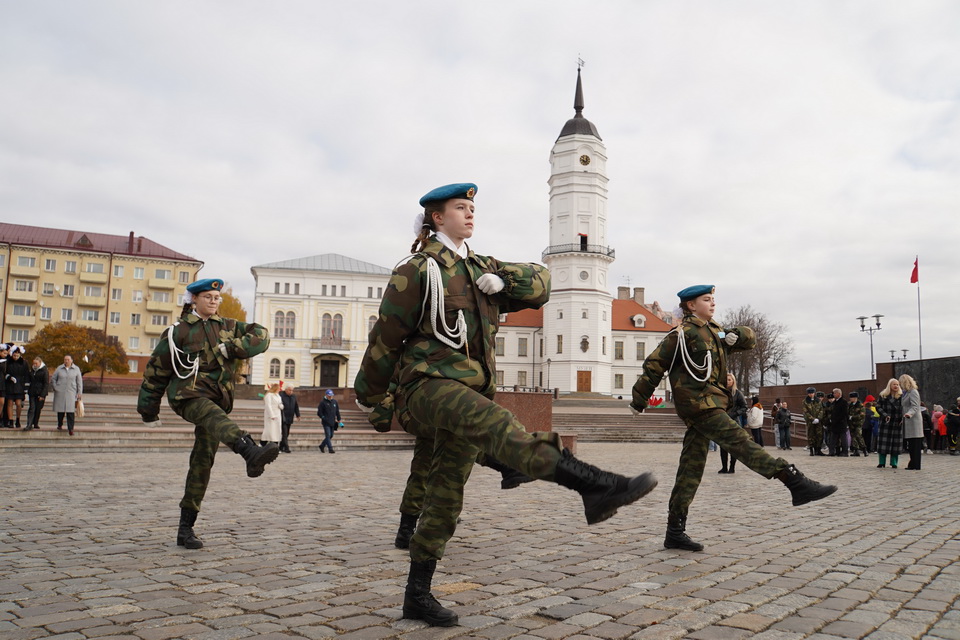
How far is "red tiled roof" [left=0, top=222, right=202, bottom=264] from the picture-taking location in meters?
88.7

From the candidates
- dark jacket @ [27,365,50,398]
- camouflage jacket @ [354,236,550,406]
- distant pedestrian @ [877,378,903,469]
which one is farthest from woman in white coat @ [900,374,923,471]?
dark jacket @ [27,365,50,398]

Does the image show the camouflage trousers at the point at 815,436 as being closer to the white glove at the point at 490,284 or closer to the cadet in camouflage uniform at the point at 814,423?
the cadet in camouflage uniform at the point at 814,423

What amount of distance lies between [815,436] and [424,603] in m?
21.8

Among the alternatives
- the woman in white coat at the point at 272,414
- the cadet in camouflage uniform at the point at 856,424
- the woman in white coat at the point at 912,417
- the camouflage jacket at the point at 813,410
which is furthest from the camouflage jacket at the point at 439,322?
the camouflage jacket at the point at 813,410

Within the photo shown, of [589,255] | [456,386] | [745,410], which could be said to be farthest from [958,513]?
[589,255]

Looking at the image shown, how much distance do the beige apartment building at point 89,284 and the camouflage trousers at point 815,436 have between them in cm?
7813

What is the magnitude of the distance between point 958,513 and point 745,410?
38.5 feet

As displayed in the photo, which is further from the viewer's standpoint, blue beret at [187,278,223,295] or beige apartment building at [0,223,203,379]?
beige apartment building at [0,223,203,379]

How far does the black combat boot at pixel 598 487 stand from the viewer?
3.08m

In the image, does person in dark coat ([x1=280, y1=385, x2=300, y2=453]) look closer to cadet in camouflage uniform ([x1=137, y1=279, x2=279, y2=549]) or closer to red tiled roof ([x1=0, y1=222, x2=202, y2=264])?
cadet in camouflage uniform ([x1=137, y1=279, x2=279, y2=549])

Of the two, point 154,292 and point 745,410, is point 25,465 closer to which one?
point 745,410

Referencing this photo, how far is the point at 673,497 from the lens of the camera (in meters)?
5.85

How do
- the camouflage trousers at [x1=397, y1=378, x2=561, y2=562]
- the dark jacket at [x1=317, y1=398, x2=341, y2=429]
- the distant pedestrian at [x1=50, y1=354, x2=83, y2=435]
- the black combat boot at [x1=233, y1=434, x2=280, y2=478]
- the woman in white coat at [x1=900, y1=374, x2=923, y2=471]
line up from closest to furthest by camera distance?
1. the camouflage trousers at [x1=397, y1=378, x2=561, y2=562]
2. the black combat boot at [x1=233, y1=434, x2=280, y2=478]
3. the woman in white coat at [x1=900, y1=374, x2=923, y2=471]
4. the distant pedestrian at [x1=50, y1=354, x2=83, y2=435]
5. the dark jacket at [x1=317, y1=398, x2=341, y2=429]

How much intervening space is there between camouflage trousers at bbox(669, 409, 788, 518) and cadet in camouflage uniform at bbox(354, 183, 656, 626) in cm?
254
